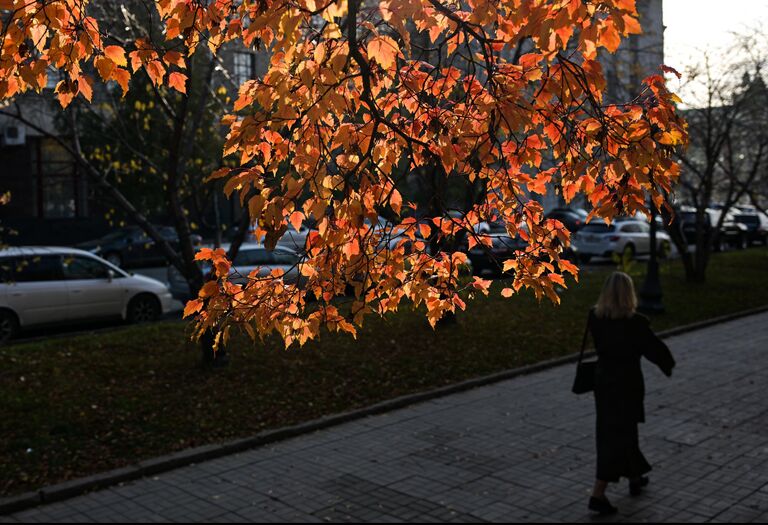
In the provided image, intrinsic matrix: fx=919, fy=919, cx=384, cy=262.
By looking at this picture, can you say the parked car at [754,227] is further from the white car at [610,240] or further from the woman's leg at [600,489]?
the woman's leg at [600,489]

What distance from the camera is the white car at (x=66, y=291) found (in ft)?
51.2

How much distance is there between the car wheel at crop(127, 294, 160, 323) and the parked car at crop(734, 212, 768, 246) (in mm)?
32064

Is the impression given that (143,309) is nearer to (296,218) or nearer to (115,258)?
(296,218)

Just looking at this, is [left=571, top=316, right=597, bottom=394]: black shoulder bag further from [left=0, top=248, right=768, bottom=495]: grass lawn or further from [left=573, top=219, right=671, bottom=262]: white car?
[left=573, top=219, right=671, bottom=262]: white car

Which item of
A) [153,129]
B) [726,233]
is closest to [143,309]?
[153,129]

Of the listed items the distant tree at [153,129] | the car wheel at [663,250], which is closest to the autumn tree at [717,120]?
the car wheel at [663,250]

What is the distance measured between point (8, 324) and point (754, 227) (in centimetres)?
3589

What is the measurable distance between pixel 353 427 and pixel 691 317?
33.8ft

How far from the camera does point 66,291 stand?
1648cm

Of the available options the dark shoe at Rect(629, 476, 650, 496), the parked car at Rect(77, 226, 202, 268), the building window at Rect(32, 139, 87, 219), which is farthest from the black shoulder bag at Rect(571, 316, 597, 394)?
the building window at Rect(32, 139, 87, 219)

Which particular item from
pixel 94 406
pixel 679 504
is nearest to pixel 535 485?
pixel 679 504

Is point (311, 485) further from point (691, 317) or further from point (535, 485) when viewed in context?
point (691, 317)

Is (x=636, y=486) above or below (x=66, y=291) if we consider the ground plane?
below

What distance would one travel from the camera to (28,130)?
116ft
